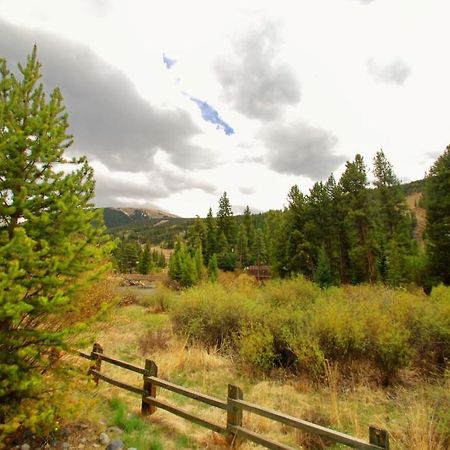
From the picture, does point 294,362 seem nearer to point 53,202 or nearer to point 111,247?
point 111,247

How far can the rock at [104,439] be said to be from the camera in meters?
5.24

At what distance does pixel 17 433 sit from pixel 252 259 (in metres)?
65.9

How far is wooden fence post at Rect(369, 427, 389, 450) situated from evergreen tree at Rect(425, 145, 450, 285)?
92.7ft

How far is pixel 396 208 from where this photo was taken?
38.5 meters

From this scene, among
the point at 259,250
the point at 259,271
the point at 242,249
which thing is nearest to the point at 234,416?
the point at 259,271

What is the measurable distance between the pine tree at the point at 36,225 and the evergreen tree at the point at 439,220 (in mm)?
30295

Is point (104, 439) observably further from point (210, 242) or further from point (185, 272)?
point (210, 242)

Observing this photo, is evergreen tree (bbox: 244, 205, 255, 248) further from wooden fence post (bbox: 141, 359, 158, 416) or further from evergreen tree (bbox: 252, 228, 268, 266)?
wooden fence post (bbox: 141, 359, 158, 416)

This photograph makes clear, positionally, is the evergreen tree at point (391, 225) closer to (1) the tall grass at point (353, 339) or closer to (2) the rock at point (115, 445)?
(1) the tall grass at point (353, 339)

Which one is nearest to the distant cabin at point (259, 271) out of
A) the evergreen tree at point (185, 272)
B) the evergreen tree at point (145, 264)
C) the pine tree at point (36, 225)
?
the evergreen tree at point (185, 272)

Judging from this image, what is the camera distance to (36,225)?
4465 mm

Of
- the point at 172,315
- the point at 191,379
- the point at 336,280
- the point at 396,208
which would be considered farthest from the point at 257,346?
the point at 396,208

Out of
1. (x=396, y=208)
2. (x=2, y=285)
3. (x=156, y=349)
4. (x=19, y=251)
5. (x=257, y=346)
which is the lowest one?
(x=156, y=349)

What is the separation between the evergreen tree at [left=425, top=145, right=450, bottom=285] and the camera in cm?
2789
